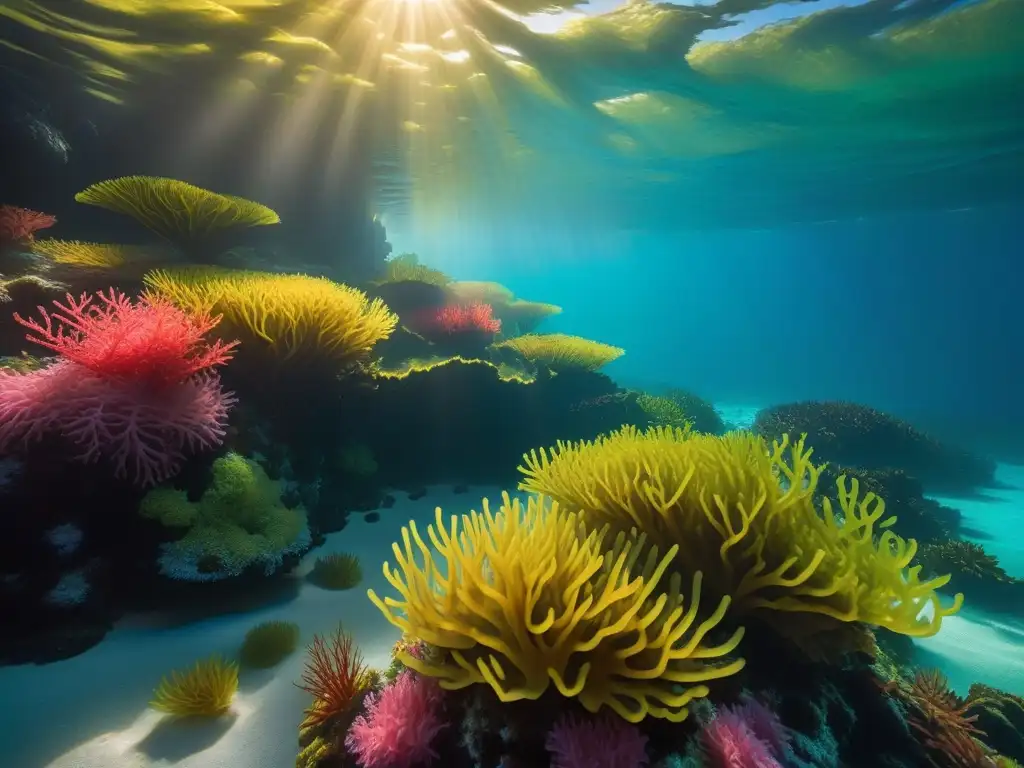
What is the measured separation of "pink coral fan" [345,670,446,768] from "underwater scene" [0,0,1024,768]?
1 centimetres

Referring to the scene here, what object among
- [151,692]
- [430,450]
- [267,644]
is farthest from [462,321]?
[151,692]

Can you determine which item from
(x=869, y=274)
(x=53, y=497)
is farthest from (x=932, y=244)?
(x=53, y=497)

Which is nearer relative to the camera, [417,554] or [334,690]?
[334,690]

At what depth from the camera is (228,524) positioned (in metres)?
3.42

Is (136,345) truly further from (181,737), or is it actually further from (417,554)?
(417,554)

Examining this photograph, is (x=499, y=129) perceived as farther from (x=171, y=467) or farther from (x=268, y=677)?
(x=268, y=677)

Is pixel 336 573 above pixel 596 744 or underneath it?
underneath

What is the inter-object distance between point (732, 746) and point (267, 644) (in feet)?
9.05

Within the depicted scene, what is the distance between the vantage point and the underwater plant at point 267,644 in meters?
2.94

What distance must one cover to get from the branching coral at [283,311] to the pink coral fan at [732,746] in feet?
13.5

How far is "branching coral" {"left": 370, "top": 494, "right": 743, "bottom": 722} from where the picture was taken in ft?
5.38

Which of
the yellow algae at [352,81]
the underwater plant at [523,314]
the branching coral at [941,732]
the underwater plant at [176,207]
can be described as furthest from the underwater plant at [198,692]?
the underwater plant at [523,314]

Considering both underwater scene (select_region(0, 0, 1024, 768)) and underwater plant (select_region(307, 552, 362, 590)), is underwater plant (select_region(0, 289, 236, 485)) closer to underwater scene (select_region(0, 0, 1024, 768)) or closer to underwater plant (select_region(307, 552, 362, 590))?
underwater scene (select_region(0, 0, 1024, 768))

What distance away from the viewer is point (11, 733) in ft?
7.55
